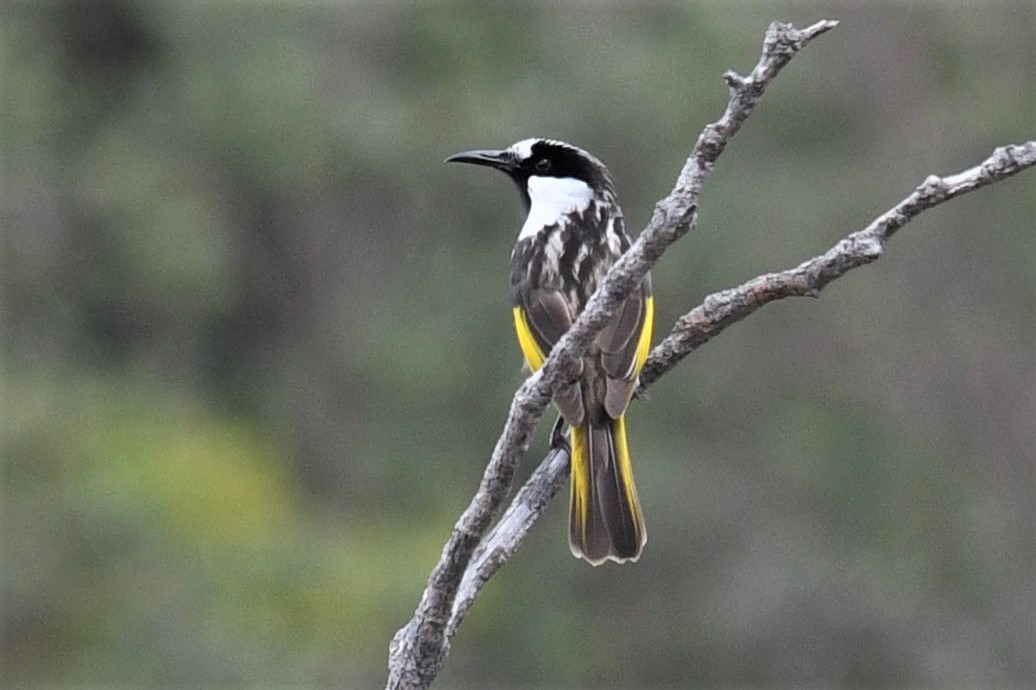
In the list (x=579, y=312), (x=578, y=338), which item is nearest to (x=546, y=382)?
(x=578, y=338)

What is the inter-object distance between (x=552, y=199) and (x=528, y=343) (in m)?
0.93

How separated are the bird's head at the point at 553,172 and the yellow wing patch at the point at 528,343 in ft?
2.37

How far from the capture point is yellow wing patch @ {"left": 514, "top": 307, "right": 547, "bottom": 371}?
4918 millimetres

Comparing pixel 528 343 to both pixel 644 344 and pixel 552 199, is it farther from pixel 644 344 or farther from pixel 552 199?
pixel 552 199

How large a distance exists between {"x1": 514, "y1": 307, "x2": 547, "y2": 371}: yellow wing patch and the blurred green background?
7.30 m

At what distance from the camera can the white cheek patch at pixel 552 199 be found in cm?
559

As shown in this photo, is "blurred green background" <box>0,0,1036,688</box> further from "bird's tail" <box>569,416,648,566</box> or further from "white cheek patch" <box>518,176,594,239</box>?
"bird's tail" <box>569,416,648,566</box>

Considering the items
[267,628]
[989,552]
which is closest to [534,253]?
[267,628]

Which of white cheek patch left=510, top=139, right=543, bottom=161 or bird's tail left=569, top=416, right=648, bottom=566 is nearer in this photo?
bird's tail left=569, top=416, right=648, bottom=566

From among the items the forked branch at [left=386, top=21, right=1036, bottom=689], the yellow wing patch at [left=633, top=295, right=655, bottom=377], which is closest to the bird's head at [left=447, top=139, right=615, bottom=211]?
the yellow wing patch at [left=633, top=295, right=655, bottom=377]

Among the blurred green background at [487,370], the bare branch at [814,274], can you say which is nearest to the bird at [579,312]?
the bare branch at [814,274]

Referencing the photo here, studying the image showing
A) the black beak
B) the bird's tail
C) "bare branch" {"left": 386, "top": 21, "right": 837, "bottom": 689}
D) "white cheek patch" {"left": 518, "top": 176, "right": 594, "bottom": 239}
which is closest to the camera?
"bare branch" {"left": 386, "top": 21, "right": 837, "bottom": 689}

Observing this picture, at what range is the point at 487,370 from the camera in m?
16.1

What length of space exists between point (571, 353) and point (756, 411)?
40.9 ft
